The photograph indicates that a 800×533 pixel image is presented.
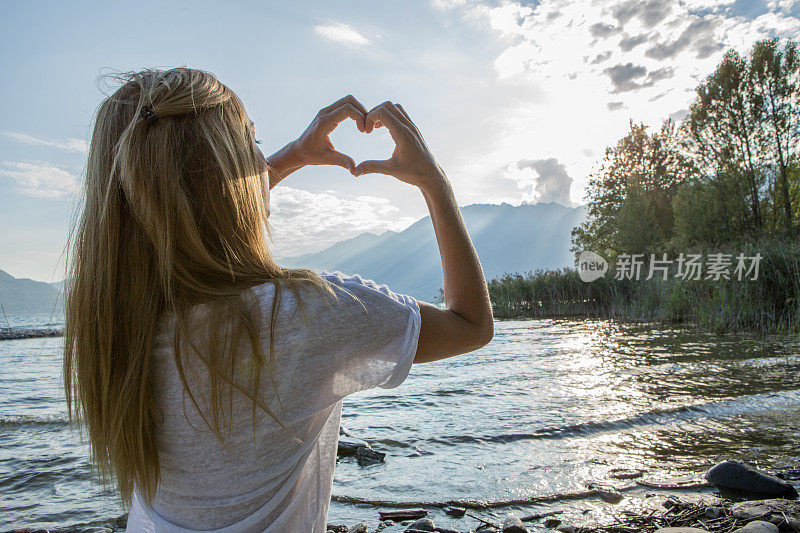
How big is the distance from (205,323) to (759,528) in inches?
112

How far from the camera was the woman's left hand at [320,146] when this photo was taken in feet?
4.42

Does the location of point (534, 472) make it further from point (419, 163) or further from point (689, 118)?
point (689, 118)

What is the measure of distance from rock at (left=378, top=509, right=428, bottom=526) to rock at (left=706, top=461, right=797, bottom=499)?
1971 mm

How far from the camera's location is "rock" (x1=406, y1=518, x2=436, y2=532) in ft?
9.02

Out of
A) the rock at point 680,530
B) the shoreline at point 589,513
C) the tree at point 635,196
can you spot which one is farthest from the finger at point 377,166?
the tree at point 635,196

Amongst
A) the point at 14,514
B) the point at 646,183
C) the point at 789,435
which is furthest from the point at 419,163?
the point at 646,183

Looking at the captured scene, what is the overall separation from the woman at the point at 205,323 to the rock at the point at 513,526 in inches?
78.1

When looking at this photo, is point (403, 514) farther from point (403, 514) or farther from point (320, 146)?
point (320, 146)

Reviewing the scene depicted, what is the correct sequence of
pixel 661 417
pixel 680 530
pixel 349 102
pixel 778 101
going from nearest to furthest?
pixel 349 102
pixel 680 530
pixel 661 417
pixel 778 101

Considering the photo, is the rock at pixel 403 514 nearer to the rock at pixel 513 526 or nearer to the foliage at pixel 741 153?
the rock at pixel 513 526

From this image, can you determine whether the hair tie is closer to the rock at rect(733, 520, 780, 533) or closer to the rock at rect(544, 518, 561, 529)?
the rock at rect(544, 518, 561, 529)

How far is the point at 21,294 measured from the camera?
5827 inches

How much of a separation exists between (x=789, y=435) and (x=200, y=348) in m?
5.12

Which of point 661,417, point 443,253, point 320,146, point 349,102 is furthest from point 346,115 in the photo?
point 661,417
